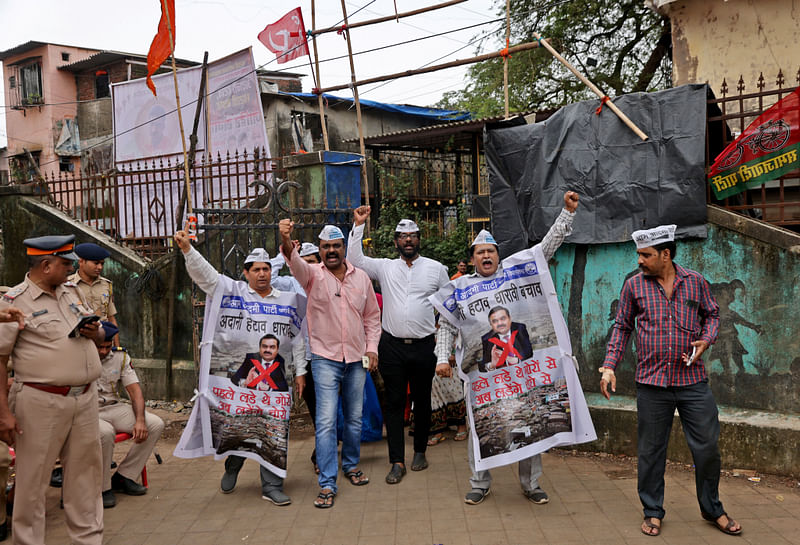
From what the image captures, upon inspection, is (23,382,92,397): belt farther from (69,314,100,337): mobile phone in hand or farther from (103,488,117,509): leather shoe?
(103,488,117,509): leather shoe

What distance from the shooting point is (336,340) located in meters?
5.30

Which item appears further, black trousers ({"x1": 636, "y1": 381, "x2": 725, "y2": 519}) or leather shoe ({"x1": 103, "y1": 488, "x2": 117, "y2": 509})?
leather shoe ({"x1": 103, "y1": 488, "x2": 117, "y2": 509})

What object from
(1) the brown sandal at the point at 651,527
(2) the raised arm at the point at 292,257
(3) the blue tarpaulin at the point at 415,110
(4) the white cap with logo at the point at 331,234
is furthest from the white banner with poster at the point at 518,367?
(3) the blue tarpaulin at the point at 415,110

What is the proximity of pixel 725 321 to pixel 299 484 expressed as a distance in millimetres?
3892

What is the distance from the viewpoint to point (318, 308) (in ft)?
17.6

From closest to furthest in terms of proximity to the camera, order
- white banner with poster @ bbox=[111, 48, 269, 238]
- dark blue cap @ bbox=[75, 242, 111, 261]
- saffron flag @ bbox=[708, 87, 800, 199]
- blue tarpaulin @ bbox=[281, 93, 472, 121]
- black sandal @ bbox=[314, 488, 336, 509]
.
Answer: black sandal @ bbox=[314, 488, 336, 509] → saffron flag @ bbox=[708, 87, 800, 199] → dark blue cap @ bbox=[75, 242, 111, 261] → white banner with poster @ bbox=[111, 48, 269, 238] → blue tarpaulin @ bbox=[281, 93, 472, 121]

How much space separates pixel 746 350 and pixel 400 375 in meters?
2.91

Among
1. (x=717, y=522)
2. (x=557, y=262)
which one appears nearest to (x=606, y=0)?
(x=557, y=262)

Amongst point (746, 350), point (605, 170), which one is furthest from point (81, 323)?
point (746, 350)

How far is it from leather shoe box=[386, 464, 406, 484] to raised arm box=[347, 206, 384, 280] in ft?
5.35

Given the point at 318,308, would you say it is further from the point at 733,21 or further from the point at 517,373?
the point at 733,21

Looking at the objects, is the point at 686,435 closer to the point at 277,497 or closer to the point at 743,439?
the point at 743,439

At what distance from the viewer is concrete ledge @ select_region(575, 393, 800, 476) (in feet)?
16.7

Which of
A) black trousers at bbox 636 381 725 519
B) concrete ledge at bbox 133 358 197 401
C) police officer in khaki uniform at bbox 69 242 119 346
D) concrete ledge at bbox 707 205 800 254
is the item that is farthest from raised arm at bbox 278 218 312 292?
concrete ledge at bbox 133 358 197 401
